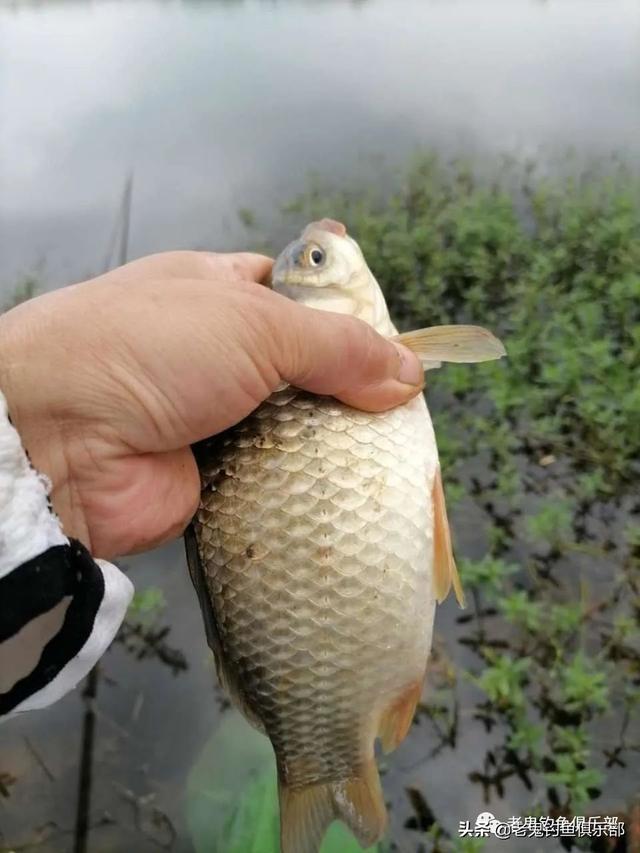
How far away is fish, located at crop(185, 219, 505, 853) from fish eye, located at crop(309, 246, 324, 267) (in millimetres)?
274

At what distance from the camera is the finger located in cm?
162

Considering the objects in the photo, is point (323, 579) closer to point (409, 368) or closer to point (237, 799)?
point (409, 368)

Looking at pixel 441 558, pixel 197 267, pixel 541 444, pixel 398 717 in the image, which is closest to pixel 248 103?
pixel 541 444

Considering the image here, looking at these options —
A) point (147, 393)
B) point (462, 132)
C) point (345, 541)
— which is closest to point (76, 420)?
point (147, 393)

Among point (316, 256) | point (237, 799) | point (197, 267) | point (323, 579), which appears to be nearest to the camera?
point (323, 579)

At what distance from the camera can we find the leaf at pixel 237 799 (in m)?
2.13

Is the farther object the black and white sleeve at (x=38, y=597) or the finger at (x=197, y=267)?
the finger at (x=197, y=267)

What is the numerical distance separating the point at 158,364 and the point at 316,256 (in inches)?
15.4

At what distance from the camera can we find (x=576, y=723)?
7.79 feet

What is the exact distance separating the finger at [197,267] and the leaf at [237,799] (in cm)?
147

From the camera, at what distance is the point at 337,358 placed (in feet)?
4.38

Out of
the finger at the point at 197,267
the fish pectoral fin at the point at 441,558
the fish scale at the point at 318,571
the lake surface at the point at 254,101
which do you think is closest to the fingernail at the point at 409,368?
the fish scale at the point at 318,571

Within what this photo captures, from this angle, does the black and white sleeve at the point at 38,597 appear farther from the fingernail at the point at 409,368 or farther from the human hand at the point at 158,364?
the fingernail at the point at 409,368

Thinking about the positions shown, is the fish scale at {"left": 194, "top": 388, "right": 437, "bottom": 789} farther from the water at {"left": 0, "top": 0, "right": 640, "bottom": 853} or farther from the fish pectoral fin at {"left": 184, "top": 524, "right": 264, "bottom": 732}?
the water at {"left": 0, "top": 0, "right": 640, "bottom": 853}
